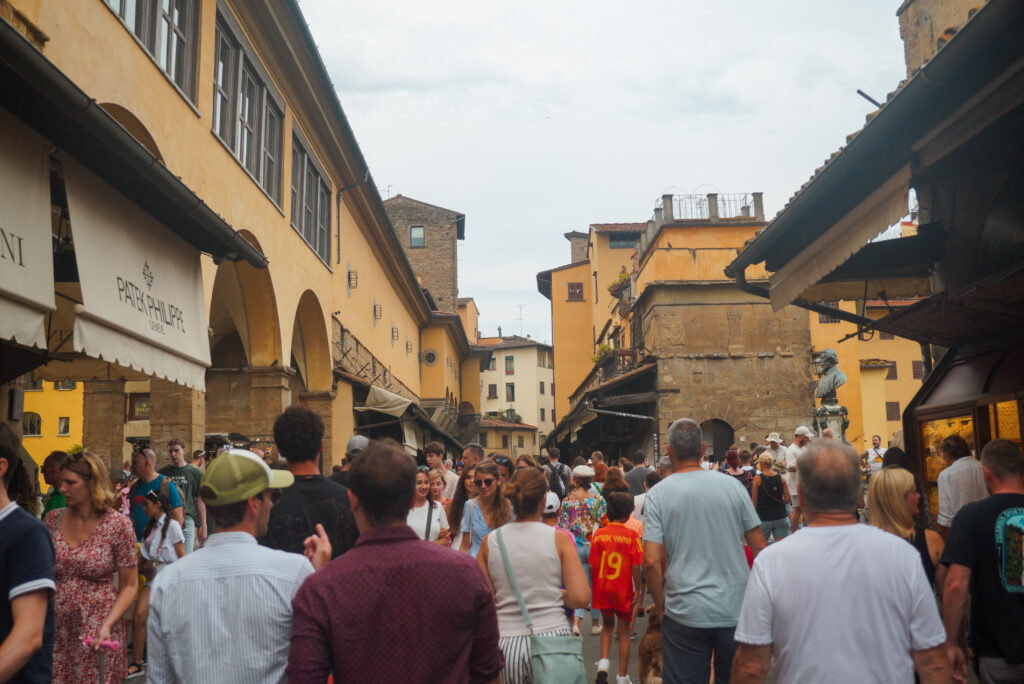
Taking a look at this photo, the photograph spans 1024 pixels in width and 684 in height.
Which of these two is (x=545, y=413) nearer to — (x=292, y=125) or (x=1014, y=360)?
(x=292, y=125)

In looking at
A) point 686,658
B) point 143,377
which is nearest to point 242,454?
point 686,658

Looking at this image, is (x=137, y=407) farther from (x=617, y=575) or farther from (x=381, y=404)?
(x=617, y=575)

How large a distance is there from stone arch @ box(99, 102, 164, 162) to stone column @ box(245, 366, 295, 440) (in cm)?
563

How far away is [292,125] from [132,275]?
987 cm

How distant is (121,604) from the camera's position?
465cm

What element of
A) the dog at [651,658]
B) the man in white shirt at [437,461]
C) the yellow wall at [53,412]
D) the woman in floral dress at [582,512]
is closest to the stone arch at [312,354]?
the man in white shirt at [437,461]

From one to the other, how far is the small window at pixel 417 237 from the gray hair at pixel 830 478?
167ft

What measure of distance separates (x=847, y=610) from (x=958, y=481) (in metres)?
3.86

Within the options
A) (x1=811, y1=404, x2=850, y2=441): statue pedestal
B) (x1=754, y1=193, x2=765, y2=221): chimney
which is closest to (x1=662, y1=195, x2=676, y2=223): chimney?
(x1=754, y1=193, x2=765, y2=221): chimney

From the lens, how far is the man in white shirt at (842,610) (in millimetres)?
2949

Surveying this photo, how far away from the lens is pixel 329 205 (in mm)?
20000

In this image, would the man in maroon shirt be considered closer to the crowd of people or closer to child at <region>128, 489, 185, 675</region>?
the crowd of people

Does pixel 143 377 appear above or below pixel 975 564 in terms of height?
above

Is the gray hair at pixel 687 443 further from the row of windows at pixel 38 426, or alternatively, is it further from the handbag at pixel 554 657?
the row of windows at pixel 38 426
